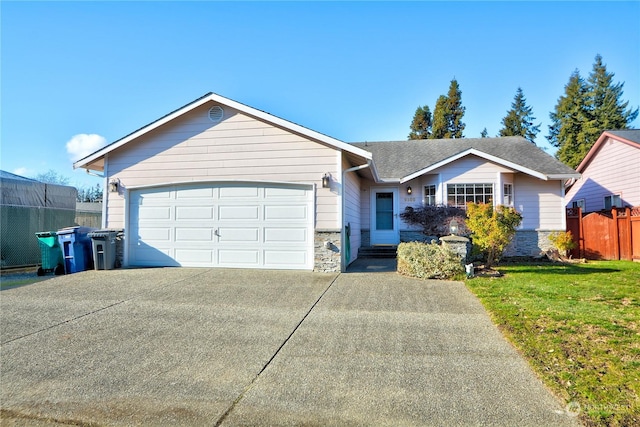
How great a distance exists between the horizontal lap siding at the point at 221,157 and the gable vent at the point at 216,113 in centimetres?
12

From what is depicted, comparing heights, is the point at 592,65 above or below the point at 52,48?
above

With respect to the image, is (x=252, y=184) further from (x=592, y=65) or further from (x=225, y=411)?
(x=592, y=65)

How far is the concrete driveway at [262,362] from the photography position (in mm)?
2639

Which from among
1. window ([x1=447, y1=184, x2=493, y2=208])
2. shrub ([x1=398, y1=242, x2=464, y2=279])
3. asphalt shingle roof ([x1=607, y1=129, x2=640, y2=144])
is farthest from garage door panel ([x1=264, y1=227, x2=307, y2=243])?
asphalt shingle roof ([x1=607, y1=129, x2=640, y2=144])

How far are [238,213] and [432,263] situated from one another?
500 centimetres

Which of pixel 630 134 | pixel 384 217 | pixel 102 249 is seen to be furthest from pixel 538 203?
pixel 102 249

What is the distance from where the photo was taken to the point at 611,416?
8.12 feet

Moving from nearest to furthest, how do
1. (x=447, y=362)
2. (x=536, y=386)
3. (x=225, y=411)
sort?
(x=225, y=411), (x=536, y=386), (x=447, y=362)

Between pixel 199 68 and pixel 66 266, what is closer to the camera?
pixel 66 266

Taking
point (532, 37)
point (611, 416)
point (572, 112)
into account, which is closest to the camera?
point (611, 416)

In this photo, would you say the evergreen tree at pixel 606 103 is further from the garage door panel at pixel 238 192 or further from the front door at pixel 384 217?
the garage door panel at pixel 238 192

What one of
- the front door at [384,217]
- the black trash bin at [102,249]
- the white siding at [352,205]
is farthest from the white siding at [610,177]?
the black trash bin at [102,249]

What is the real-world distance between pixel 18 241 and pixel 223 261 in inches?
293

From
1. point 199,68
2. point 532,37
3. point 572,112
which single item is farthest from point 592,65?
point 199,68
